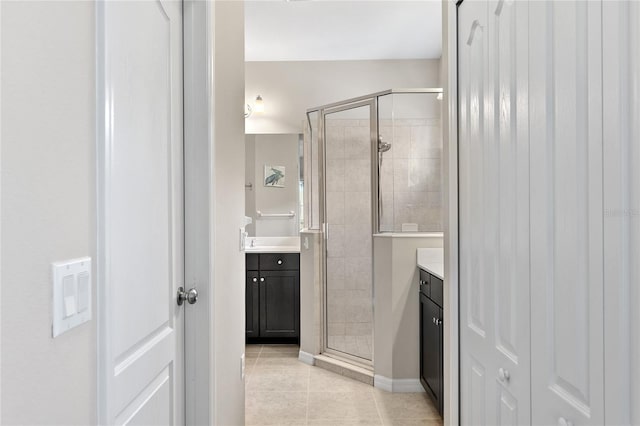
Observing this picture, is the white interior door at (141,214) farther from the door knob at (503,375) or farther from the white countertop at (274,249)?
the white countertop at (274,249)

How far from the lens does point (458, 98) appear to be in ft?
5.21

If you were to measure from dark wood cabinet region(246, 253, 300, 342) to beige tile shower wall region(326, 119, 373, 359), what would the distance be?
0.62 metres

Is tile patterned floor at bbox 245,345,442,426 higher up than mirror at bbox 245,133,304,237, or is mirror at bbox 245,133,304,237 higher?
mirror at bbox 245,133,304,237

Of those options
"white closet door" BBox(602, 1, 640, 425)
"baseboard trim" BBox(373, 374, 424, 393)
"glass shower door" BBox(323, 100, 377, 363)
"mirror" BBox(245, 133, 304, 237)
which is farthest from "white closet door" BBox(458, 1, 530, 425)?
"mirror" BBox(245, 133, 304, 237)

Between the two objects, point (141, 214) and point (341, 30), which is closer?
point (141, 214)

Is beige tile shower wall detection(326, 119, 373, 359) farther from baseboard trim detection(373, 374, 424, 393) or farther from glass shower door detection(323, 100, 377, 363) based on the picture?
baseboard trim detection(373, 374, 424, 393)

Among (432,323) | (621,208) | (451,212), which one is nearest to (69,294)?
(621,208)

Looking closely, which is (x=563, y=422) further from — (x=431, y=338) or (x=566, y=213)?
(x=431, y=338)

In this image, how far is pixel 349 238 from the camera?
138 inches

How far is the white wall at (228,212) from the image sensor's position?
1.67 m

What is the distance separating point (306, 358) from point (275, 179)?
185 cm

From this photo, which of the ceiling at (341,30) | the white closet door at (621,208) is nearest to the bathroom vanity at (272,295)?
the ceiling at (341,30)

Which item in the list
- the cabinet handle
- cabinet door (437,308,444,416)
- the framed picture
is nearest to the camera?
the cabinet handle

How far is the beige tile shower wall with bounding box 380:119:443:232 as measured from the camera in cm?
326
